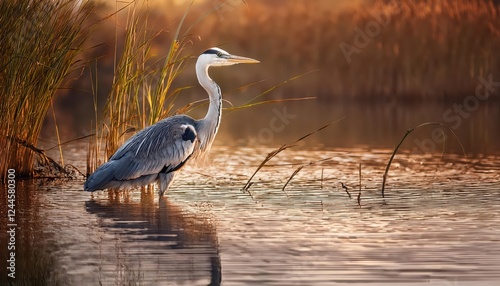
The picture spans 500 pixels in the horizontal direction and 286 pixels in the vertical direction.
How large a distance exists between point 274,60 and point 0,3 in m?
11.5

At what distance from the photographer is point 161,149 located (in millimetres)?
8398

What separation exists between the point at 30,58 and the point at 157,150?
1.24 meters

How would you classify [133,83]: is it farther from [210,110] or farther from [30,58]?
[30,58]

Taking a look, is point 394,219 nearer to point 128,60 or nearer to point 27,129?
point 128,60

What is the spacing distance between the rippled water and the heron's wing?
260mm

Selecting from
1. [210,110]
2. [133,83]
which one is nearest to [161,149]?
[210,110]

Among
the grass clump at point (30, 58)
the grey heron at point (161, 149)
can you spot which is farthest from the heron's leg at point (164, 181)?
the grass clump at point (30, 58)

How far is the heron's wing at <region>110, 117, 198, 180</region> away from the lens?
830 cm

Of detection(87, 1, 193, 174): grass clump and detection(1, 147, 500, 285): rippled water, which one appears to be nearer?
detection(1, 147, 500, 285): rippled water

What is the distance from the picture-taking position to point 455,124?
16172mm

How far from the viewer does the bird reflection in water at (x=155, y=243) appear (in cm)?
543

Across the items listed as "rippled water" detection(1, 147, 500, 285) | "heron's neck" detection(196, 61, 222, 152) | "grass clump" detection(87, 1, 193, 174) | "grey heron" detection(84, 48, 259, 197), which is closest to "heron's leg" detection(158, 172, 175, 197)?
"grey heron" detection(84, 48, 259, 197)

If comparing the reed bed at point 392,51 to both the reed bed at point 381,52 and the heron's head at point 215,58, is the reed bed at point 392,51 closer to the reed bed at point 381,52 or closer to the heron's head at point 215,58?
the reed bed at point 381,52

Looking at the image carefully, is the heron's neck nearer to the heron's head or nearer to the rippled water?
the heron's head
